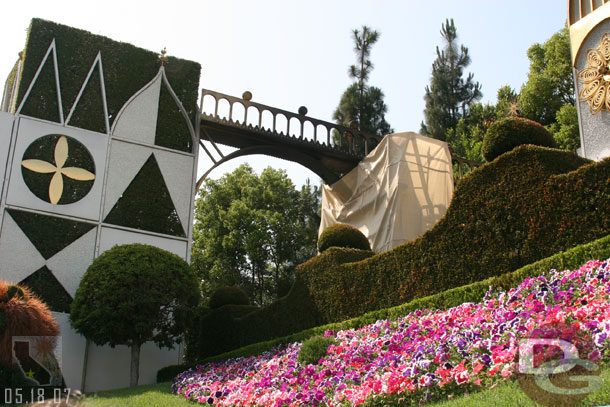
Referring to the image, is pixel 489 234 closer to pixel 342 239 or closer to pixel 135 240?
pixel 342 239

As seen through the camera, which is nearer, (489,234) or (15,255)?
(489,234)

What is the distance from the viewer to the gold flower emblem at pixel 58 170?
1388 cm

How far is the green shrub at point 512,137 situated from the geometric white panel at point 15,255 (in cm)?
953

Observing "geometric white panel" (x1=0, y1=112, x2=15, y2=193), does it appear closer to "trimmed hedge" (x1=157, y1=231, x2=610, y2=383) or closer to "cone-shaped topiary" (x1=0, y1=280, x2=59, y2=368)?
"cone-shaped topiary" (x1=0, y1=280, x2=59, y2=368)

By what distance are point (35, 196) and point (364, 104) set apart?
1872 centimetres

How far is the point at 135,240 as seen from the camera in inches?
568

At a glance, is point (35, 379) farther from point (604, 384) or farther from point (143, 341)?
point (604, 384)

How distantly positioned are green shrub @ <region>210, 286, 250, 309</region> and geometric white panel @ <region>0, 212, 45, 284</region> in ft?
14.2

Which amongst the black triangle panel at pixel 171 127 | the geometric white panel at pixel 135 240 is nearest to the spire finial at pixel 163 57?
the black triangle panel at pixel 171 127

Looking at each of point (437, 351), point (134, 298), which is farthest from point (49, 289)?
point (437, 351)

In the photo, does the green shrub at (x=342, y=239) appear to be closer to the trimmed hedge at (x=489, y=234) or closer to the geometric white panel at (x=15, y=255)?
the trimmed hedge at (x=489, y=234)

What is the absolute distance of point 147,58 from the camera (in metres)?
16.1

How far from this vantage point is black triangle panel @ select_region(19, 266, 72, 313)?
1308cm

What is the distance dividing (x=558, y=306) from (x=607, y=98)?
6.81 m
